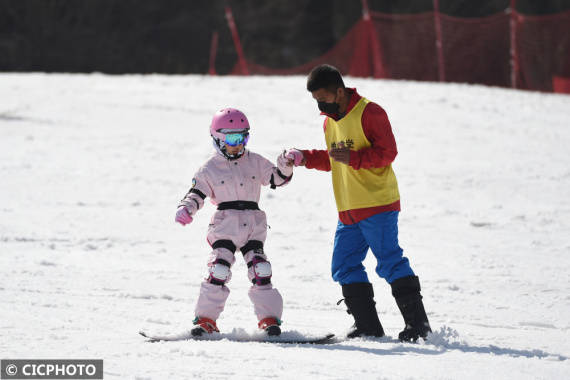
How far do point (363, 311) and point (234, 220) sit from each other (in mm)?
921

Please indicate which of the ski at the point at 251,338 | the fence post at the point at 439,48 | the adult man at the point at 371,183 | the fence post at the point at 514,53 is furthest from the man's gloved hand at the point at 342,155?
the fence post at the point at 439,48

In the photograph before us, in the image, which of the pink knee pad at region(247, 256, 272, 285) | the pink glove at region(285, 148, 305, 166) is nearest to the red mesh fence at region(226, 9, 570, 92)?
the pink glove at region(285, 148, 305, 166)

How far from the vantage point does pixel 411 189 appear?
10.3m

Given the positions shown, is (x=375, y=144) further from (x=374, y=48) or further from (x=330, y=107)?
(x=374, y=48)

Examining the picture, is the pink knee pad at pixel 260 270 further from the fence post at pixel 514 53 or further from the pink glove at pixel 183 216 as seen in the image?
the fence post at pixel 514 53

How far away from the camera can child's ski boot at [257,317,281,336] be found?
4844 mm

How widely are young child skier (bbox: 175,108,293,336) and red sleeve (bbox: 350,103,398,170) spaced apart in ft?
1.86

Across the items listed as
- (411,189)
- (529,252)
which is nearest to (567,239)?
(529,252)

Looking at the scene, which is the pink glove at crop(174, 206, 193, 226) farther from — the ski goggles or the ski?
the ski

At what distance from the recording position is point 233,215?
496 centimetres

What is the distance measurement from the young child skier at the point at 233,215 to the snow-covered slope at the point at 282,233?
21 cm

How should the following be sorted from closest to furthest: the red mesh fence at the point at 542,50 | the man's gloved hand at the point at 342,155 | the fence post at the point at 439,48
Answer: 1. the man's gloved hand at the point at 342,155
2. the red mesh fence at the point at 542,50
3. the fence post at the point at 439,48

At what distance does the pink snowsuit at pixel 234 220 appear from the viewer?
4910 millimetres

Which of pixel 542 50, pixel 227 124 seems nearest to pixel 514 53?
pixel 542 50
